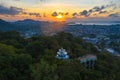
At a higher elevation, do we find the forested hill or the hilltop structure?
the forested hill

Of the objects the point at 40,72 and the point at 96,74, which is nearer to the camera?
the point at 40,72

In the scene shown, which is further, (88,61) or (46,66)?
(88,61)

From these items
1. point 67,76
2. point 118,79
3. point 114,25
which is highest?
point 67,76

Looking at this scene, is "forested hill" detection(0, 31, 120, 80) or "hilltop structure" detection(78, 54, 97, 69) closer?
"forested hill" detection(0, 31, 120, 80)

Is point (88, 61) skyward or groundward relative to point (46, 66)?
groundward

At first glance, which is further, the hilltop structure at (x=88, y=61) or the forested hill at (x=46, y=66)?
the hilltop structure at (x=88, y=61)

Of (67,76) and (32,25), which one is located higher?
(67,76)

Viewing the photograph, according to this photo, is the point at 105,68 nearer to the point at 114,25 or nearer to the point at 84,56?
the point at 84,56

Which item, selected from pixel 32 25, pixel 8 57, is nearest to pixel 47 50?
pixel 8 57

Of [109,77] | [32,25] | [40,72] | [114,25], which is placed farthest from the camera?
[114,25]

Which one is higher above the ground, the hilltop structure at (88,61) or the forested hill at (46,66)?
the forested hill at (46,66)

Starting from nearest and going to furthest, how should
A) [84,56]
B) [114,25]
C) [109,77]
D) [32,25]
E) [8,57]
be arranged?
[8,57] < [109,77] < [84,56] < [32,25] < [114,25]
